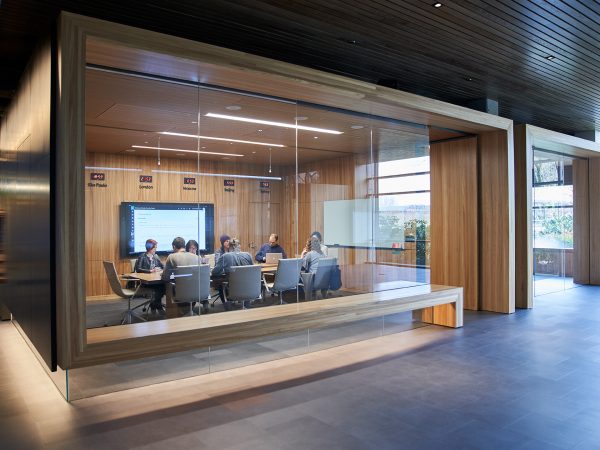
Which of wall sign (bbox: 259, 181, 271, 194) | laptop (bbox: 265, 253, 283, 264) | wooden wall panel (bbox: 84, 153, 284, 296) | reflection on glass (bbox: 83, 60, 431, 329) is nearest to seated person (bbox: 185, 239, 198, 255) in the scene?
reflection on glass (bbox: 83, 60, 431, 329)

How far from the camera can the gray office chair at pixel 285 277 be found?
18.4 feet

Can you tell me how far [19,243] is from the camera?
5.47 metres

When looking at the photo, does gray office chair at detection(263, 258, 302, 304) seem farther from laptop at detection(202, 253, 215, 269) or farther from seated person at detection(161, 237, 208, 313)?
seated person at detection(161, 237, 208, 313)

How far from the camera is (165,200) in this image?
189 inches

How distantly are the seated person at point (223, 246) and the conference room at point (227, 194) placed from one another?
2 cm

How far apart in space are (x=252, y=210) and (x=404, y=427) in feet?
9.00

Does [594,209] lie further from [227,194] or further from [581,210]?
[227,194]

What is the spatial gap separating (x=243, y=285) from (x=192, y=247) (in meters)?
0.81

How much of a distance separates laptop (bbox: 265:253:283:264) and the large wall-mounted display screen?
0.74 metres

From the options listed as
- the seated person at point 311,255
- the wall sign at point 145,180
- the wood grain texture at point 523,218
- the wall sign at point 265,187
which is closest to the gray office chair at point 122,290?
the wall sign at point 145,180

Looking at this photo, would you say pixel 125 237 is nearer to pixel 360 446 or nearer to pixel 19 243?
pixel 19 243

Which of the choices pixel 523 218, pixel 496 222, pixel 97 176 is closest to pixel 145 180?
pixel 97 176

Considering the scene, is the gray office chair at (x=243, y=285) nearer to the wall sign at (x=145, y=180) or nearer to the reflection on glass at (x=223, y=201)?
the reflection on glass at (x=223, y=201)

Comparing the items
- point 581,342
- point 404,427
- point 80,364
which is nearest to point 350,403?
point 404,427
